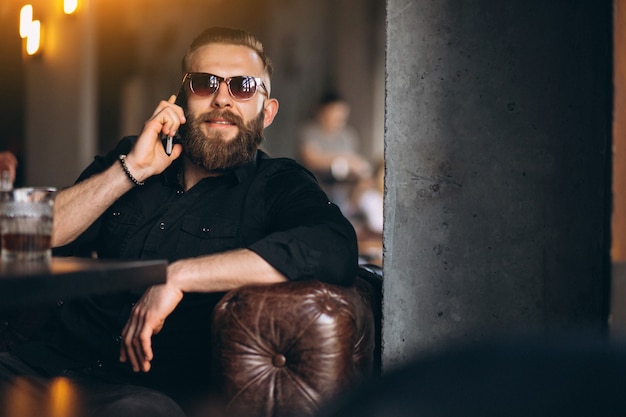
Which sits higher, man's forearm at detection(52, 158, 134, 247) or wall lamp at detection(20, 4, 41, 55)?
wall lamp at detection(20, 4, 41, 55)

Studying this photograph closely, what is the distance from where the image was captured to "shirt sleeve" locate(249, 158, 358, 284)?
1810 millimetres

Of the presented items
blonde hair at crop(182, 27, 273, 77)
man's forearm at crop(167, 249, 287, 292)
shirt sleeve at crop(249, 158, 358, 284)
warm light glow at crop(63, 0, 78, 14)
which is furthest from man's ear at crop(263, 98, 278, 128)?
warm light glow at crop(63, 0, 78, 14)

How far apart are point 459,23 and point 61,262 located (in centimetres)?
120

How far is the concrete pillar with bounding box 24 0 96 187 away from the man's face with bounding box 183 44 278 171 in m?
4.60

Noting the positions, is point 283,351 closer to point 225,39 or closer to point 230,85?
point 230,85

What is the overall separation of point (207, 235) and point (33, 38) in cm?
484

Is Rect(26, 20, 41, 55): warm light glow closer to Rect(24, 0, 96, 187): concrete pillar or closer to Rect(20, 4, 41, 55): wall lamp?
Rect(20, 4, 41, 55): wall lamp

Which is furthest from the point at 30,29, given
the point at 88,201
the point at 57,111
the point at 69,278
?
the point at 69,278

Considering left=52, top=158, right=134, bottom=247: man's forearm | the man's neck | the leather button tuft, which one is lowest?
the leather button tuft

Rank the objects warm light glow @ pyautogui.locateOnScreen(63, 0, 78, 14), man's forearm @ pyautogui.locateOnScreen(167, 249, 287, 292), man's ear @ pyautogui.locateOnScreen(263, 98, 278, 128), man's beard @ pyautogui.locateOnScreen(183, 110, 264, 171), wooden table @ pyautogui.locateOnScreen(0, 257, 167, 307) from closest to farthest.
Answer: wooden table @ pyautogui.locateOnScreen(0, 257, 167, 307) → man's forearm @ pyautogui.locateOnScreen(167, 249, 287, 292) → man's beard @ pyautogui.locateOnScreen(183, 110, 264, 171) → man's ear @ pyautogui.locateOnScreen(263, 98, 278, 128) → warm light glow @ pyautogui.locateOnScreen(63, 0, 78, 14)

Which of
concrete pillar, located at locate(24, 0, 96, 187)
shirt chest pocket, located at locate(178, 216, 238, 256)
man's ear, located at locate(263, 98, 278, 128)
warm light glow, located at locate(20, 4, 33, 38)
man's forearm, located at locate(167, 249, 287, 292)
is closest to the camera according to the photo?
man's forearm, located at locate(167, 249, 287, 292)

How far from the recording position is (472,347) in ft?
1.74

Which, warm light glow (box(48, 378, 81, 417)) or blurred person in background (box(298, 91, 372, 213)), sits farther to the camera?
blurred person in background (box(298, 91, 372, 213))

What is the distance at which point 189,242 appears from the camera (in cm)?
212
